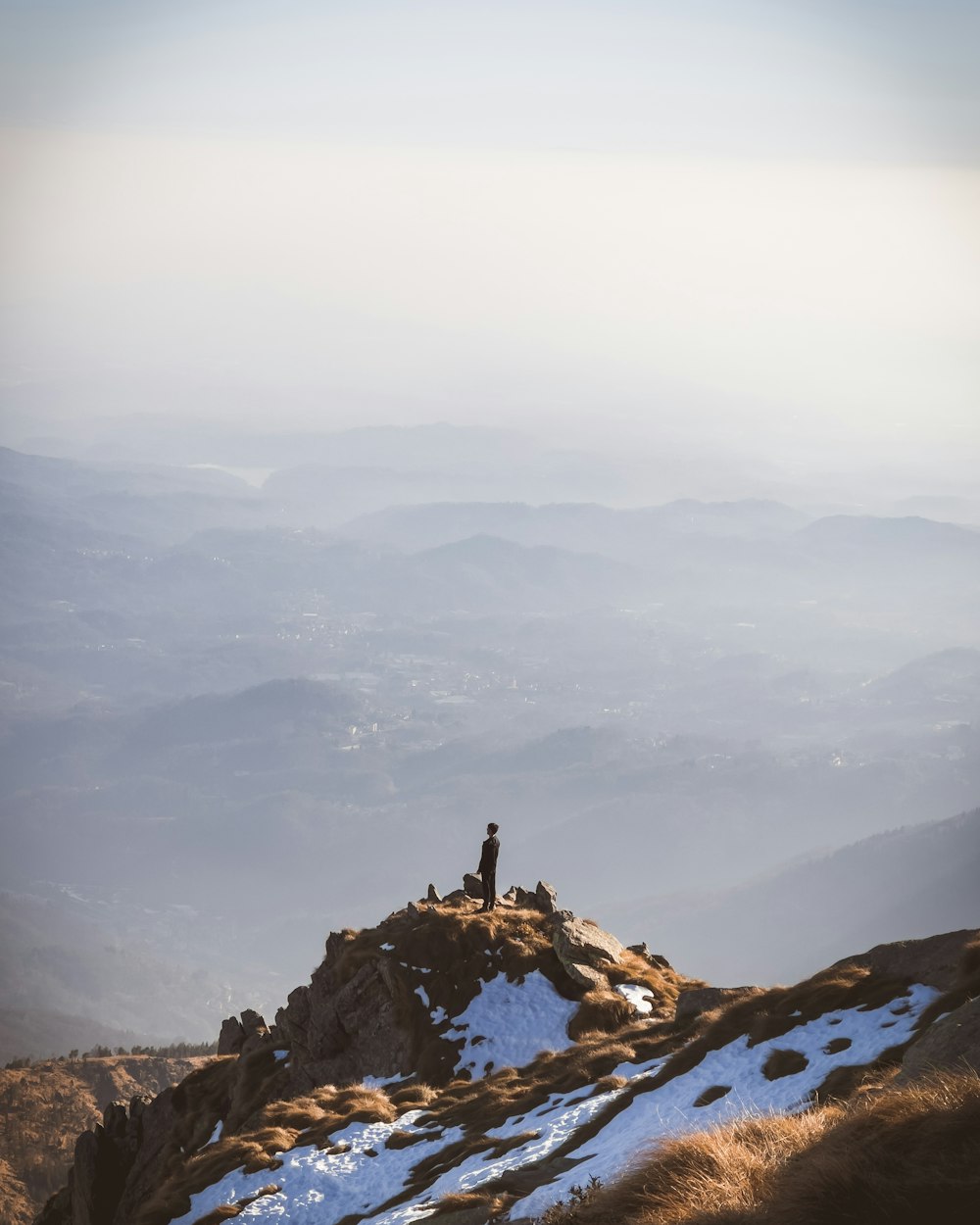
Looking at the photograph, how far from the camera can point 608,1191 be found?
14227mm

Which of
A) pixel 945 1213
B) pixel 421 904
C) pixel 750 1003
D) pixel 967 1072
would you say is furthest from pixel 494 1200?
pixel 421 904

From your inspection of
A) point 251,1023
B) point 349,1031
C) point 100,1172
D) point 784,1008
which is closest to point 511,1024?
point 349,1031

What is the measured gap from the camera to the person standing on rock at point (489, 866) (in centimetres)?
4197

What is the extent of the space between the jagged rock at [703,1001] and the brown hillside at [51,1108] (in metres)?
75.5

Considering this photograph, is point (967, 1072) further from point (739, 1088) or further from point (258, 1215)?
point (258, 1215)

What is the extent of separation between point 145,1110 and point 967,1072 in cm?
3616

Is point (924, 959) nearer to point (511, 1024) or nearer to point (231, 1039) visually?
point (511, 1024)

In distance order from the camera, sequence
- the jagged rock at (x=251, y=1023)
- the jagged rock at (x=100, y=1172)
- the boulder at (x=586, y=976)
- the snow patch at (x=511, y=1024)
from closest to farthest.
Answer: the snow patch at (x=511, y=1024)
the jagged rock at (x=100, y=1172)
the boulder at (x=586, y=976)
the jagged rock at (x=251, y=1023)

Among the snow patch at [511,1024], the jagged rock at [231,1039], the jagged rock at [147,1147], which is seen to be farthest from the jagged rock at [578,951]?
the jagged rock at [231,1039]

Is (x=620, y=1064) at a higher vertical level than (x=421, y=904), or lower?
lower

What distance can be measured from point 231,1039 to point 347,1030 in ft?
44.3

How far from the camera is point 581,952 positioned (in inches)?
1666

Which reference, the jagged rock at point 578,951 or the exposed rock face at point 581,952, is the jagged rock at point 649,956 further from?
the jagged rock at point 578,951

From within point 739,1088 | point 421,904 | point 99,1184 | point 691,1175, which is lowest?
point 99,1184
